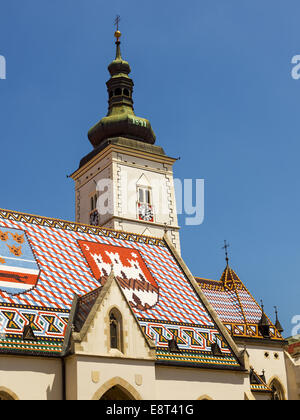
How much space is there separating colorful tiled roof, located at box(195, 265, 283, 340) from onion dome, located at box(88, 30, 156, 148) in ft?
41.0

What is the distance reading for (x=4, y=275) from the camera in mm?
25031

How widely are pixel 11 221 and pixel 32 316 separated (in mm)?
5806

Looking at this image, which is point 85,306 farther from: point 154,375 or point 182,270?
point 182,270

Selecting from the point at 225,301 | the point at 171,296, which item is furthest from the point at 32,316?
the point at 225,301

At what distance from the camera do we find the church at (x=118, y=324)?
2253 cm

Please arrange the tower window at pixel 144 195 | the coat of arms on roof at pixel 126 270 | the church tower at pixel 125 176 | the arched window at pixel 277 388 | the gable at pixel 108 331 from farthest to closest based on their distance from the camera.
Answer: the tower window at pixel 144 195 → the church tower at pixel 125 176 → the arched window at pixel 277 388 → the coat of arms on roof at pixel 126 270 → the gable at pixel 108 331

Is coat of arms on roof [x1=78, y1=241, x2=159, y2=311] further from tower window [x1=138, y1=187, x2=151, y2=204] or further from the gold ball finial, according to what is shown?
the gold ball finial

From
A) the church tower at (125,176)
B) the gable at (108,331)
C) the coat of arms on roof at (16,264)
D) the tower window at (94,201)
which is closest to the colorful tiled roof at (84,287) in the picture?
the coat of arms on roof at (16,264)

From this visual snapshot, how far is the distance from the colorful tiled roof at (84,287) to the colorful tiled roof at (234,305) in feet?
20.1

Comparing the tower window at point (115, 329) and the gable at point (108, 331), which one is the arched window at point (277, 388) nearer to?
the gable at point (108, 331)

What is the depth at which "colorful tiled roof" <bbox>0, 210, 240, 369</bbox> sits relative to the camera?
78.1 ft

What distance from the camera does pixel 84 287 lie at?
88.1ft

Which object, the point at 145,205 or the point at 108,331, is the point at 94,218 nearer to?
the point at 145,205

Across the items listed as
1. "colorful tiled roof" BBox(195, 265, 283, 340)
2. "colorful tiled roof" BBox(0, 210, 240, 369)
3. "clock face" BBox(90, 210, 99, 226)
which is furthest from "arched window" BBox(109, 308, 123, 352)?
"clock face" BBox(90, 210, 99, 226)
